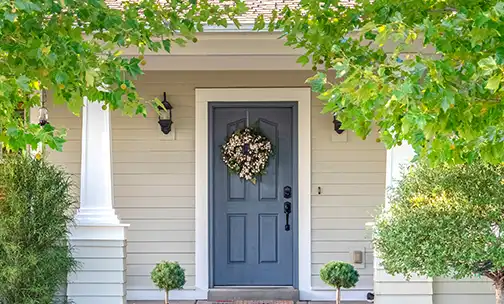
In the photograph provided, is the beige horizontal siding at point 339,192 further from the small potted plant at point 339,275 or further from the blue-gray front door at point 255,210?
the small potted plant at point 339,275

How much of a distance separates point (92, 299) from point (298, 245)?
219 centimetres

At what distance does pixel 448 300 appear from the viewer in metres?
5.24

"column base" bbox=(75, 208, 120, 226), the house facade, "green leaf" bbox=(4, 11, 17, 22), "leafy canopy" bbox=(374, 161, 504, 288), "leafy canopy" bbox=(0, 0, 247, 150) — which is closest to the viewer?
"green leaf" bbox=(4, 11, 17, 22)

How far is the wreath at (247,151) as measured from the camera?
6352 millimetres

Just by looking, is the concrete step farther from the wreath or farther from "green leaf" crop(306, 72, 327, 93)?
"green leaf" crop(306, 72, 327, 93)

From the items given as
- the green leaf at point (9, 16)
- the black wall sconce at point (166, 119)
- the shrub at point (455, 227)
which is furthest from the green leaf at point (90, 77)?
the black wall sconce at point (166, 119)

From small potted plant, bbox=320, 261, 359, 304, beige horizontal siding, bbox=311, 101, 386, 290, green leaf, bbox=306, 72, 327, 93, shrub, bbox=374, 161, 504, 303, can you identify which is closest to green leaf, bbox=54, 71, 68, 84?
green leaf, bbox=306, 72, 327, 93

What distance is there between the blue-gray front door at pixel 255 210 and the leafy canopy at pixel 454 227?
2.11m

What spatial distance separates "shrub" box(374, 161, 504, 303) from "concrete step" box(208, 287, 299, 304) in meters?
2.04

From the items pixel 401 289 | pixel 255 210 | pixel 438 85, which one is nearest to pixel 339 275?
pixel 401 289

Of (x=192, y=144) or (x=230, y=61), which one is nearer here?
(x=230, y=61)

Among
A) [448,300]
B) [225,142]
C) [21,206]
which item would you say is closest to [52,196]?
[21,206]

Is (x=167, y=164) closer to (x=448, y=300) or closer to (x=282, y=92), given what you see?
(x=282, y=92)

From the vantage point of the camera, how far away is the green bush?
15.9 feet
